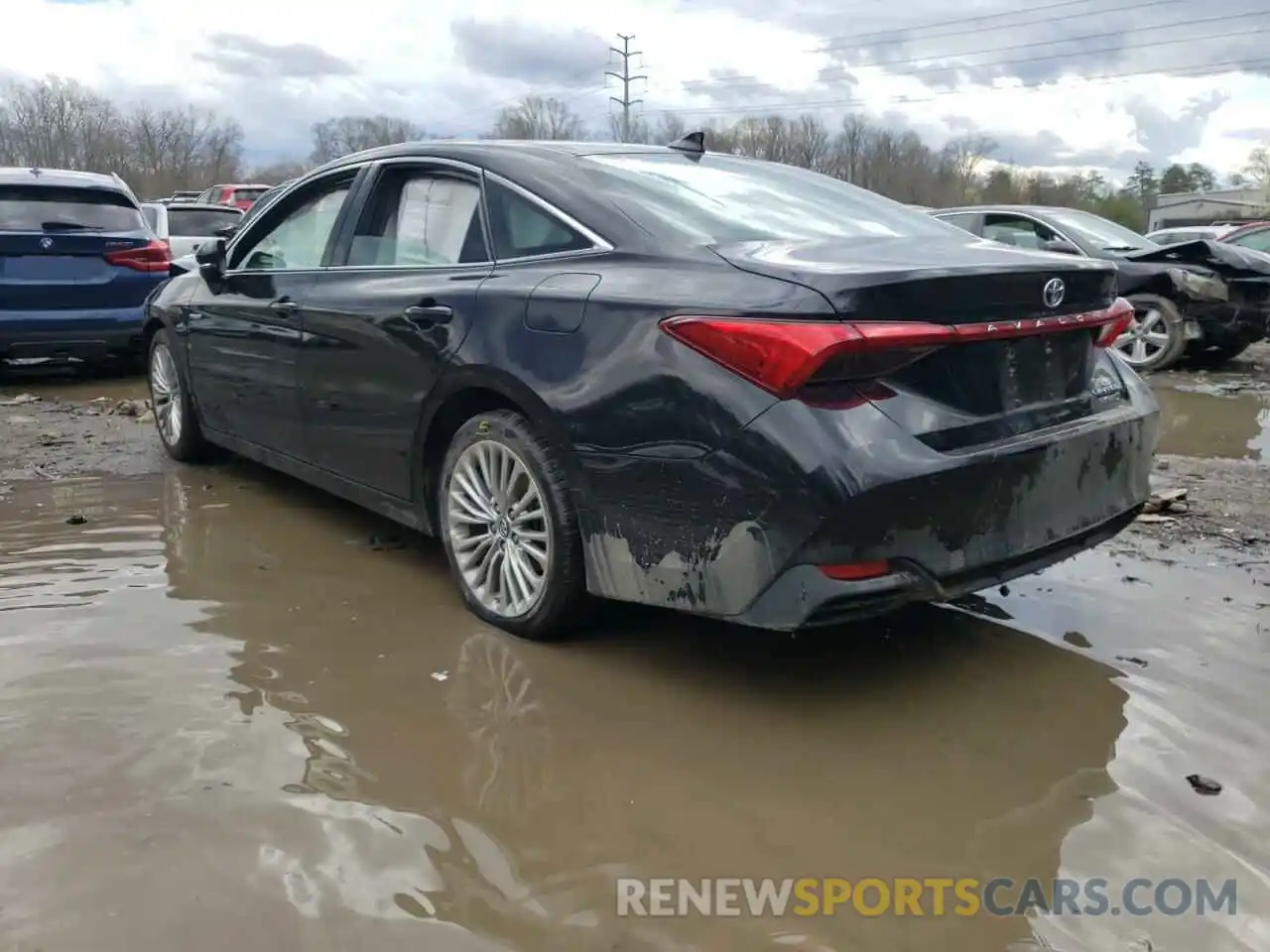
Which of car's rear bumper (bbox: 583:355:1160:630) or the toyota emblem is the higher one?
the toyota emblem

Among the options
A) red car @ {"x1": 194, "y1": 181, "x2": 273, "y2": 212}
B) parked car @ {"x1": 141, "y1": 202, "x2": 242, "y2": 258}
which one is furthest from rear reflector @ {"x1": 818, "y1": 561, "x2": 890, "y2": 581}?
red car @ {"x1": 194, "y1": 181, "x2": 273, "y2": 212}

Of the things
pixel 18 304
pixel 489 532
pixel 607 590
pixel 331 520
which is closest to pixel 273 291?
pixel 331 520

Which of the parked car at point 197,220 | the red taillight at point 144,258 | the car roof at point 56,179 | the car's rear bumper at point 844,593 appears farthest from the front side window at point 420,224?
the parked car at point 197,220

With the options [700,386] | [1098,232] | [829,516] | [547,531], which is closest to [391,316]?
[547,531]

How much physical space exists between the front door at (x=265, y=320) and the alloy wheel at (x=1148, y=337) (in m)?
7.09

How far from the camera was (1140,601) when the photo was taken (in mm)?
3760

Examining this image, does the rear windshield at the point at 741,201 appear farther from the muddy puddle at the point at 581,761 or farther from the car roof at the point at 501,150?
the muddy puddle at the point at 581,761

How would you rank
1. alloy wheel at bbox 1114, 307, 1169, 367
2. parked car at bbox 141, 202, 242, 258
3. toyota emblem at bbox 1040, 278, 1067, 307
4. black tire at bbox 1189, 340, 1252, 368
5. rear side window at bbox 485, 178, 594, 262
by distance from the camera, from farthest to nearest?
parked car at bbox 141, 202, 242, 258, black tire at bbox 1189, 340, 1252, 368, alloy wheel at bbox 1114, 307, 1169, 367, rear side window at bbox 485, 178, 594, 262, toyota emblem at bbox 1040, 278, 1067, 307

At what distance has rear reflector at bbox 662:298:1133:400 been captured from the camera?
2.59 metres

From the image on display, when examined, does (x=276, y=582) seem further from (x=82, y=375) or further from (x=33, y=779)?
(x=82, y=375)

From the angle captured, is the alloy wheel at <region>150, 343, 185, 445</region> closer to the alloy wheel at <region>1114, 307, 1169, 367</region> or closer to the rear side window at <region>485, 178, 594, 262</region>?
the rear side window at <region>485, 178, 594, 262</region>

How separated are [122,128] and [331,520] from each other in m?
78.0

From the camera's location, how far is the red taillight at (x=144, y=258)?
838 cm

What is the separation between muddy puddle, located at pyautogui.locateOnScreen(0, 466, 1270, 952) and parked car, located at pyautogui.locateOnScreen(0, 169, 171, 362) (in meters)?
4.67
